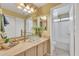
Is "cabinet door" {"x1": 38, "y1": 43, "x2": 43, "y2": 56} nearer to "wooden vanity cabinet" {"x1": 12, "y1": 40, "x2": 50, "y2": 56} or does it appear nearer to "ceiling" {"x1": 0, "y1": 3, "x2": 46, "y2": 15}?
"wooden vanity cabinet" {"x1": 12, "y1": 40, "x2": 50, "y2": 56}

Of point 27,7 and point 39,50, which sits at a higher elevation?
point 27,7

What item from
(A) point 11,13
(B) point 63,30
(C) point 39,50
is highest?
(A) point 11,13

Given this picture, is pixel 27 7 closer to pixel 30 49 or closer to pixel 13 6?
pixel 13 6

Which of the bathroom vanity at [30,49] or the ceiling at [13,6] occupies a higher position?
the ceiling at [13,6]

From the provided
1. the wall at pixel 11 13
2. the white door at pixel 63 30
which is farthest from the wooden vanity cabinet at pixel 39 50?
the wall at pixel 11 13

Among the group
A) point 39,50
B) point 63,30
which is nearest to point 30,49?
point 39,50

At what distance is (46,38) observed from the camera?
1683 mm

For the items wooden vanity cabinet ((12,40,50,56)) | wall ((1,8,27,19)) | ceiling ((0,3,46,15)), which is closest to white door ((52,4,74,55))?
wooden vanity cabinet ((12,40,50,56))

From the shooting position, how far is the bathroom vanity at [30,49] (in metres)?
1.59

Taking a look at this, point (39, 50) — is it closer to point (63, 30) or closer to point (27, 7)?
point (63, 30)

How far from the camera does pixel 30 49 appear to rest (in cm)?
163

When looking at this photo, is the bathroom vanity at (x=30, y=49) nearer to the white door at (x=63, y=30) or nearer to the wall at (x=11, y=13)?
the white door at (x=63, y=30)

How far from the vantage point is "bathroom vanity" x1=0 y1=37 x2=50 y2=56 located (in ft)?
5.20

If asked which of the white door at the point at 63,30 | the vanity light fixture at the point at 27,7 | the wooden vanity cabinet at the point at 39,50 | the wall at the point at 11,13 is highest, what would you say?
the vanity light fixture at the point at 27,7
